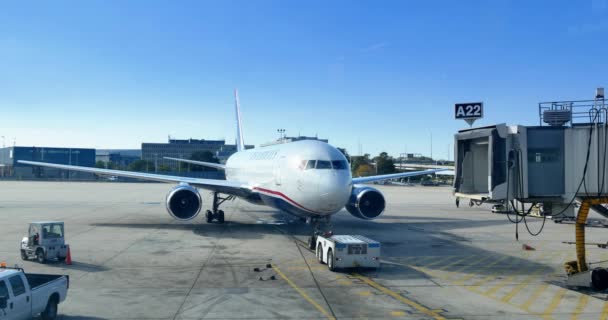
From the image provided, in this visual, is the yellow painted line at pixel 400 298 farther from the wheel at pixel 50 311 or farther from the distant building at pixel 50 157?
the distant building at pixel 50 157

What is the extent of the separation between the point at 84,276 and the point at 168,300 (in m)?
4.68

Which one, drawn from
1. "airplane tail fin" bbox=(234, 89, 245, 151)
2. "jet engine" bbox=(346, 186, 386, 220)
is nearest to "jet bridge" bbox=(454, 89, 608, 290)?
"jet engine" bbox=(346, 186, 386, 220)

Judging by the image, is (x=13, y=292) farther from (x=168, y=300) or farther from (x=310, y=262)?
(x=310, y=262)

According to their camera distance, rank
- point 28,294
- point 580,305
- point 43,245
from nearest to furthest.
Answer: point 28,294 < point 580,305 < point 43,245

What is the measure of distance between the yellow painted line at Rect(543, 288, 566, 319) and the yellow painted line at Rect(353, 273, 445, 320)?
9.12ft

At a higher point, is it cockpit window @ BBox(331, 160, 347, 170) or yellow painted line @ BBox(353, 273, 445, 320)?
cockpit window @ BBox(331, 160, 347, 170)

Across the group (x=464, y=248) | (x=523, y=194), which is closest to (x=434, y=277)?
(x=523, y=194)

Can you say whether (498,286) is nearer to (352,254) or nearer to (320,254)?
(352,254)

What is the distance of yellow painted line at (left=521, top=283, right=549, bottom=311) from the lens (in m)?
13.8

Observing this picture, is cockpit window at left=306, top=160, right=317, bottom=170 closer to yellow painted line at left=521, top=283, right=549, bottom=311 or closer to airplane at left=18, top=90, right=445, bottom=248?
airplane at left=18, top=90, right=445, bottom=248

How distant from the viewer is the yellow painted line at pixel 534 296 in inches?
543

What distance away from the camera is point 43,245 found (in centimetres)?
1884

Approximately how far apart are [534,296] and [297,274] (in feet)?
24.1

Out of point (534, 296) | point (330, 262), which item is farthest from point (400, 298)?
point (330, 262)
